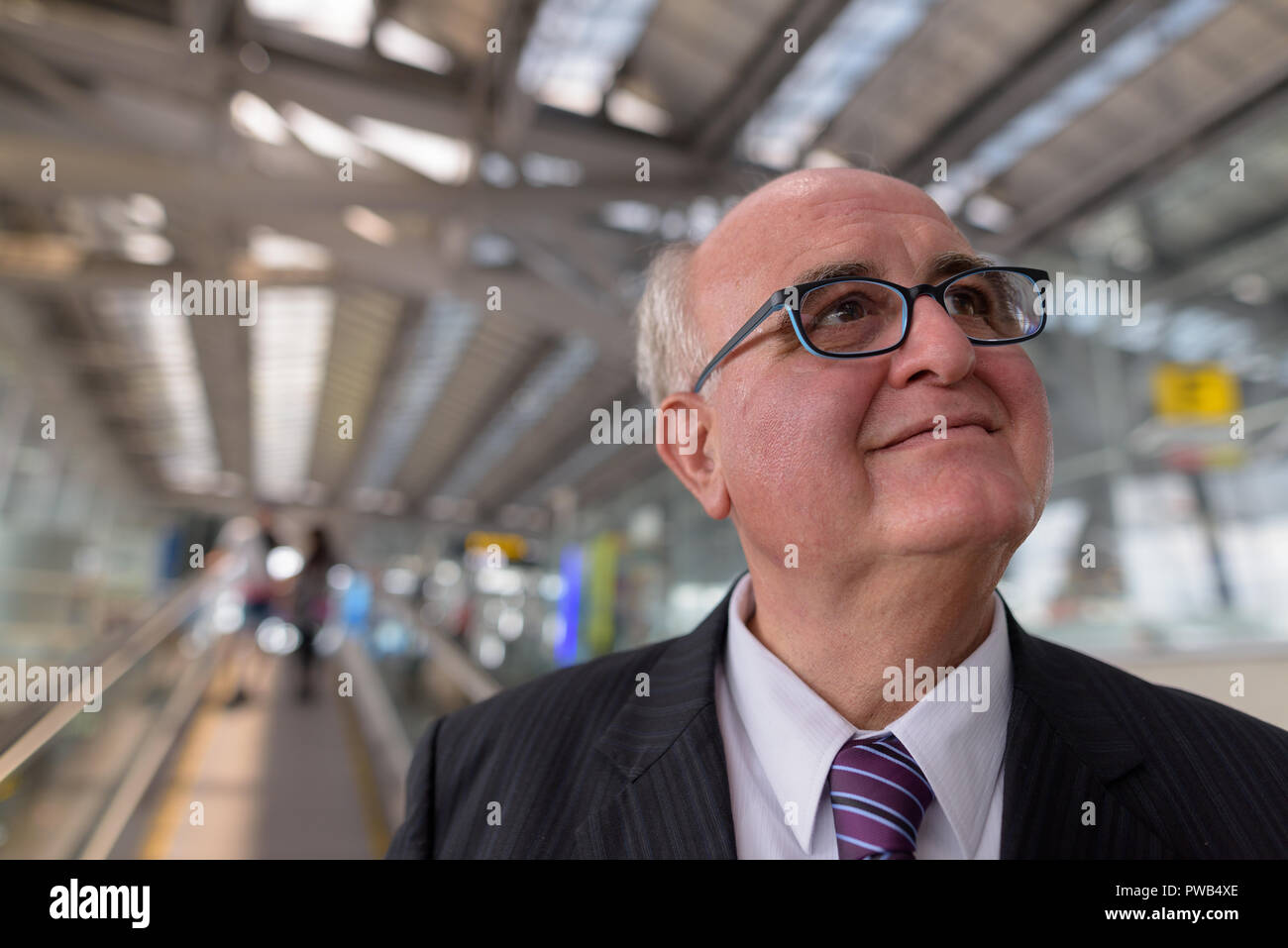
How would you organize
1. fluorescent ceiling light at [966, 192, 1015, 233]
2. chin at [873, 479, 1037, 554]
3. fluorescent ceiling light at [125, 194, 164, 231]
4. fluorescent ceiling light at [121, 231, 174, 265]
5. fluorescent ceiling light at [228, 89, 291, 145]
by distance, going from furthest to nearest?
fluorescent ceiling light at [121, 231, 174, 265] < fluorescent ceiling light at [125, 194, 164, 231] < fluorescent ceiling light at [228, 89, 291, 145] < fluorescent ceiling light at [966, 192, 1015, 233] < chin at [873, 479, 1037, 554]

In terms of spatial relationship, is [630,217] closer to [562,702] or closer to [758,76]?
[758,76]

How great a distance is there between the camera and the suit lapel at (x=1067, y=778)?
2.95 feet

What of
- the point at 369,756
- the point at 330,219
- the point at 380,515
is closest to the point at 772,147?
the point at 330,219

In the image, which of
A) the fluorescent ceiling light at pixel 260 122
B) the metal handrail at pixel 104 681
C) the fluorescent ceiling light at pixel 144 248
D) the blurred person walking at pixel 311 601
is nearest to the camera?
the metal handrail at pixel 104 681

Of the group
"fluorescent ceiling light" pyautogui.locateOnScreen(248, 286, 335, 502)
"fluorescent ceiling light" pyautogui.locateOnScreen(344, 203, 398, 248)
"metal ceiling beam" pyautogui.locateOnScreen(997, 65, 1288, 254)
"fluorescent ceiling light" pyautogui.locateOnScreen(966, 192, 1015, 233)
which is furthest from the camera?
"fluorescent ceiling light" pyautogui.locateOnScreen(248, 286, 335, 502)

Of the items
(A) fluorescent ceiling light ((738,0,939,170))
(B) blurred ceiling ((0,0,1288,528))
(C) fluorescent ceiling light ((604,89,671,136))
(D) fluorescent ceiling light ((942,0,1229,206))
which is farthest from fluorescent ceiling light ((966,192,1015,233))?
(C) fluorescent ceiling light ((604,89,671,136))

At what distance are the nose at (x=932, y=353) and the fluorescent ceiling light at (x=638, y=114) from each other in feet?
23.0

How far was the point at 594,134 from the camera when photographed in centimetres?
738

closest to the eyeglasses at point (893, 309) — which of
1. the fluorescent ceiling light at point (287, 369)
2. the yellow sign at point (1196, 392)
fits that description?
the yellow sign at point (1196, 392)

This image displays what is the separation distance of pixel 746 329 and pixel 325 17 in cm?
747

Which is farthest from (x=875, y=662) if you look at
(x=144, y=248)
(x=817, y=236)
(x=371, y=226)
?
(x=144, y=248)

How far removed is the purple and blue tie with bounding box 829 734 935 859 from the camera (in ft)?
3.09

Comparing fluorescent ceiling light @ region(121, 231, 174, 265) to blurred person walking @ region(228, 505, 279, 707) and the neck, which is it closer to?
blurred person walking @ region(228, 505, 279, 707)

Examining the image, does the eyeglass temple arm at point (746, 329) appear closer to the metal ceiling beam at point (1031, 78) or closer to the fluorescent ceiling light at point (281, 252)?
the metal ceiling beam at point (1031, 78)
